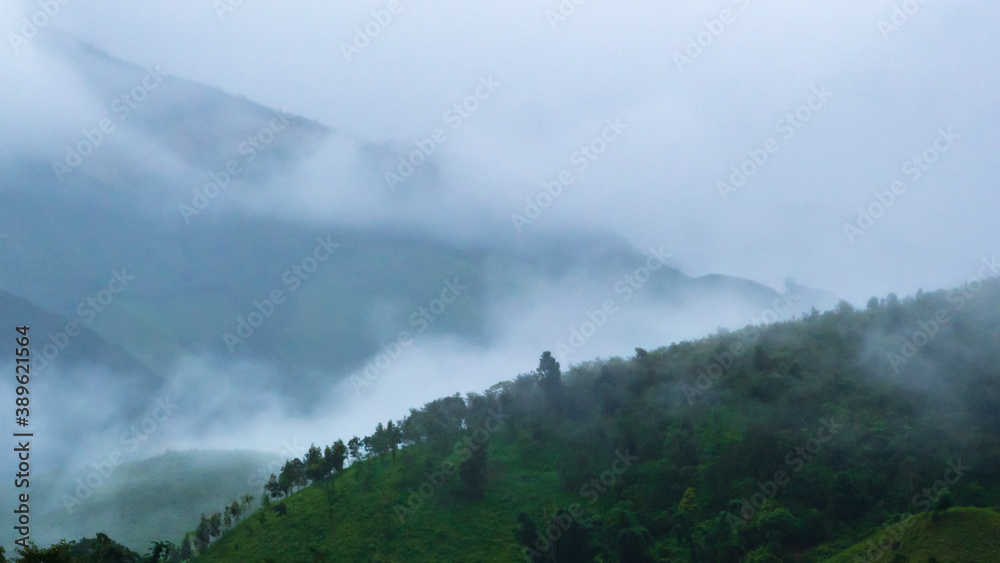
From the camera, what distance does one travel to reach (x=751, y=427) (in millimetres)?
66125

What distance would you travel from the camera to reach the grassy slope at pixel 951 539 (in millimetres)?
44594

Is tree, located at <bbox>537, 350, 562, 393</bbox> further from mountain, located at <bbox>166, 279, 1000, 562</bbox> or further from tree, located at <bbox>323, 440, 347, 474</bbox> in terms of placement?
tree, located at <bbox>323, 440, 347, 474</bbox>

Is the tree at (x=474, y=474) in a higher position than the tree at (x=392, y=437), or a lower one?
lower

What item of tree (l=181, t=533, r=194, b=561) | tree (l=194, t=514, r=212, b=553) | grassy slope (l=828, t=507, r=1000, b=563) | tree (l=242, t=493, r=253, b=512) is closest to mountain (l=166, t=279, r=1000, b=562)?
grassy slope (l=828, t=507, r=1000, b=563)

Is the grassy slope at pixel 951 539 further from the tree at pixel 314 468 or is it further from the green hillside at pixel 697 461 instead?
A: the tree at pixel 314 468

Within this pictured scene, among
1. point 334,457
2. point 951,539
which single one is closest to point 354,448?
point 334,457

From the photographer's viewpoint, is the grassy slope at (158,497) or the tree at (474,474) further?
the grassy slope at (158,497)

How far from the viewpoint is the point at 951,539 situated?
1799 inches

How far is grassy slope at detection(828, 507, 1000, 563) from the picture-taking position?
4459 cm

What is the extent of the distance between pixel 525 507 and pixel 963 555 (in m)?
34.3

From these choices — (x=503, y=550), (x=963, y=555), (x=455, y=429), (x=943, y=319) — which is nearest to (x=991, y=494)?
(x=963, y=555)

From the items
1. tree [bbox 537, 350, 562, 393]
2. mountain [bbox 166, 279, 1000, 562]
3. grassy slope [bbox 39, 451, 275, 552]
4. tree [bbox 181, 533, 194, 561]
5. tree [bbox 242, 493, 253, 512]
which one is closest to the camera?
mountain [bbox 166, 279, 1000, 562]

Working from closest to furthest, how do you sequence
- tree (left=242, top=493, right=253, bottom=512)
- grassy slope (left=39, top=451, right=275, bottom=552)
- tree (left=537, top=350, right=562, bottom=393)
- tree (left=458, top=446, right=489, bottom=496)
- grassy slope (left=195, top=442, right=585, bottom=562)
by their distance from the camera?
grassy slope (left=195, top=442, right=585, bottom=562) → tree (left=458, top=446, right=489, bottom=496) → tree (left=242, top=493, right=253, bottom=512) → tree (left=537, top=350, right=562, bottom=393) → grassy slope (left=39, top=451, right=275, bottom=552)

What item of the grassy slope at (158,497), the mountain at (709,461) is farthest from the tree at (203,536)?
the grassy slope at (158,497)
